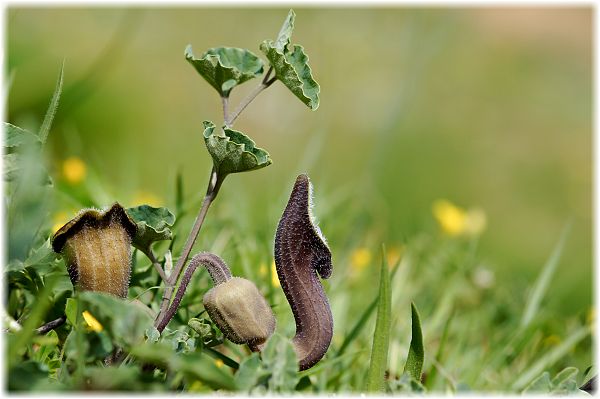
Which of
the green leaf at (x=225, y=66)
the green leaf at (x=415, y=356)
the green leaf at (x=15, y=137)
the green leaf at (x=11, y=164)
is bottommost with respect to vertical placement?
the green leaf at (x=415, y=356)

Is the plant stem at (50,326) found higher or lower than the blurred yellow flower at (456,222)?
lower

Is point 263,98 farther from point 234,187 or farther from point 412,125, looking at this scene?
point 234,187

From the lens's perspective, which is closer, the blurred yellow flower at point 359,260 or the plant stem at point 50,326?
the plant stem at point 50,326

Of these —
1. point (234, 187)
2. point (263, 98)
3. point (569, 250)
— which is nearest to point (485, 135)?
point (569, 250)

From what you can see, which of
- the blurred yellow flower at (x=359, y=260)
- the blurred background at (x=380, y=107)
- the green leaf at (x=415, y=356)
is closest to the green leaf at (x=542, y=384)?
the green leaf at (x=415, y=356)

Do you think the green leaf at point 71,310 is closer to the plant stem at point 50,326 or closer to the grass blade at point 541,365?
the plant stem at point 50,326

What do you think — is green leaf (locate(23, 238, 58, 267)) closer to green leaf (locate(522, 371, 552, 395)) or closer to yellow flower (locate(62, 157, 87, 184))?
green leaf (locate(522, 371, 552, 395))
